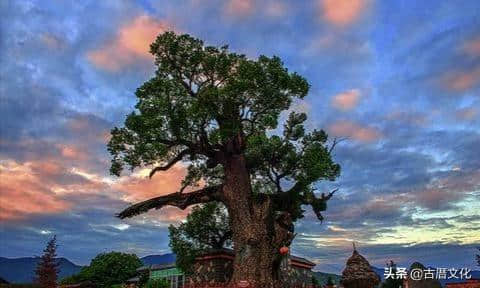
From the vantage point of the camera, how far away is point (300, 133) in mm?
30172

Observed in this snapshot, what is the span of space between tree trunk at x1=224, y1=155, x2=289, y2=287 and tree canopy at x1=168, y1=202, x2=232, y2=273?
30.9 ft

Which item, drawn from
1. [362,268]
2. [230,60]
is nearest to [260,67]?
[230,60]

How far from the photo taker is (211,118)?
1038 inches

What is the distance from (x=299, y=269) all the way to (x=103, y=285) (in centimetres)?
2426

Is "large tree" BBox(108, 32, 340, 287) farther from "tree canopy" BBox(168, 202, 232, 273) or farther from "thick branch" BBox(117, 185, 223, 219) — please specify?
"tree canopy" BBox(168, 202, 232, 273)

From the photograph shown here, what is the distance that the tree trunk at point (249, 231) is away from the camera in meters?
25.3

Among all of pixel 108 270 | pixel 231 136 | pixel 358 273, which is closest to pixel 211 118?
pixel 231 136

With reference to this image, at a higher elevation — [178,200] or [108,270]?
[178,200]

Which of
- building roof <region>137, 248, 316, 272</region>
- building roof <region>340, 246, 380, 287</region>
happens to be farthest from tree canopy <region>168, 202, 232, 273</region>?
building roof <region>340, 246, 380, 287</region>

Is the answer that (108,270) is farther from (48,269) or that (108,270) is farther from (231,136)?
(231,136)

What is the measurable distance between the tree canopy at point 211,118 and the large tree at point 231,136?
0.06 metres

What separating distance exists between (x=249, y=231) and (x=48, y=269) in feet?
45.9

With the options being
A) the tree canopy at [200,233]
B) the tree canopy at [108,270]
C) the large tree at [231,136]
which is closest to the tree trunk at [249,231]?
the large tree at [231,136]

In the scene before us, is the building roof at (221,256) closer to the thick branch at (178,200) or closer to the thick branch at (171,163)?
the thick branch at (178,200)
